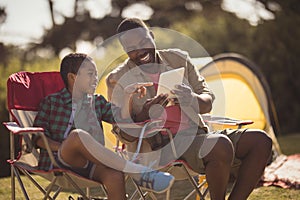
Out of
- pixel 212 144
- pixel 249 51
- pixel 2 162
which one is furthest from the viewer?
pixel 249 51

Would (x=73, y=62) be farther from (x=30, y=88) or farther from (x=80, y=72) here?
(x=30, y=88)

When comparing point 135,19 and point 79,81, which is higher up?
point 135,19

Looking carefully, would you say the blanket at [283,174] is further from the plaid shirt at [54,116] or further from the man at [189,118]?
the plaid shirt at [54,116]

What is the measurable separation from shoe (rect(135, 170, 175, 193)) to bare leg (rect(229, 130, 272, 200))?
20.4 inches

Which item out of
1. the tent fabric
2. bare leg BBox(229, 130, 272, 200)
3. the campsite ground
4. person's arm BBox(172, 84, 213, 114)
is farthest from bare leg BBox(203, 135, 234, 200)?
the tent fabric

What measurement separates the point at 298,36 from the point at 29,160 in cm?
644

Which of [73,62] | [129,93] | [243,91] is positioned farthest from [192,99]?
[243,91]

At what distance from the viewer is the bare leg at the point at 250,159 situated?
2939 millimetres

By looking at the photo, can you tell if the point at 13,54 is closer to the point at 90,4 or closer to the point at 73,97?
the point at 90,4

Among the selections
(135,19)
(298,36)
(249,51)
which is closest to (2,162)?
(135,19)

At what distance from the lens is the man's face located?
313 cm

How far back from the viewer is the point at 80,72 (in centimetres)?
297

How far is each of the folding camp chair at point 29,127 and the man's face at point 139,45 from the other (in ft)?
1.58

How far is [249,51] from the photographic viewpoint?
28.6 ft
